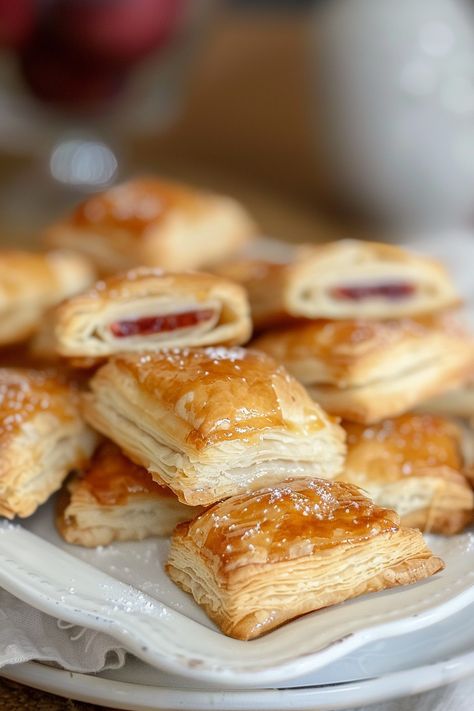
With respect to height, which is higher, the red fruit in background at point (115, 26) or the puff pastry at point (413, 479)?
the red fruit in background at point (115, 26)

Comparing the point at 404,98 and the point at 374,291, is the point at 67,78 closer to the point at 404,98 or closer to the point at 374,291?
the point at 404,98

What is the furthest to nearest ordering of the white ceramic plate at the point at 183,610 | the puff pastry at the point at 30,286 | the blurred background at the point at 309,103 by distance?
the blurred background at the point at 309,103, the puff pastry at the point at 30,286, the white ceramic plate at the point at 183,610

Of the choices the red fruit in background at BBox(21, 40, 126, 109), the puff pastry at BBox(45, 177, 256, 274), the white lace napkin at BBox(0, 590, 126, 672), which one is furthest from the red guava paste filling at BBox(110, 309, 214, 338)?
the red fruit in background at BBox(21, 40, 126, 109)

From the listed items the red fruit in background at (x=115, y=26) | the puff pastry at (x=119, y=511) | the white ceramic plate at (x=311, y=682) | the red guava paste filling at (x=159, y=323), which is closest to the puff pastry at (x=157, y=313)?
the red guava paste filling at (x=159, y=323)

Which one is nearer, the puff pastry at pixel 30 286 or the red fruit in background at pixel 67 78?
the puff pastry at pixel 30 286

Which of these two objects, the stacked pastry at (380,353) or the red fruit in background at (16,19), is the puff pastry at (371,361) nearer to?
the stacked pastry at (380,353)

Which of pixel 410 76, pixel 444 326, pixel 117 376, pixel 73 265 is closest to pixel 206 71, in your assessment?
pixel 410 76
